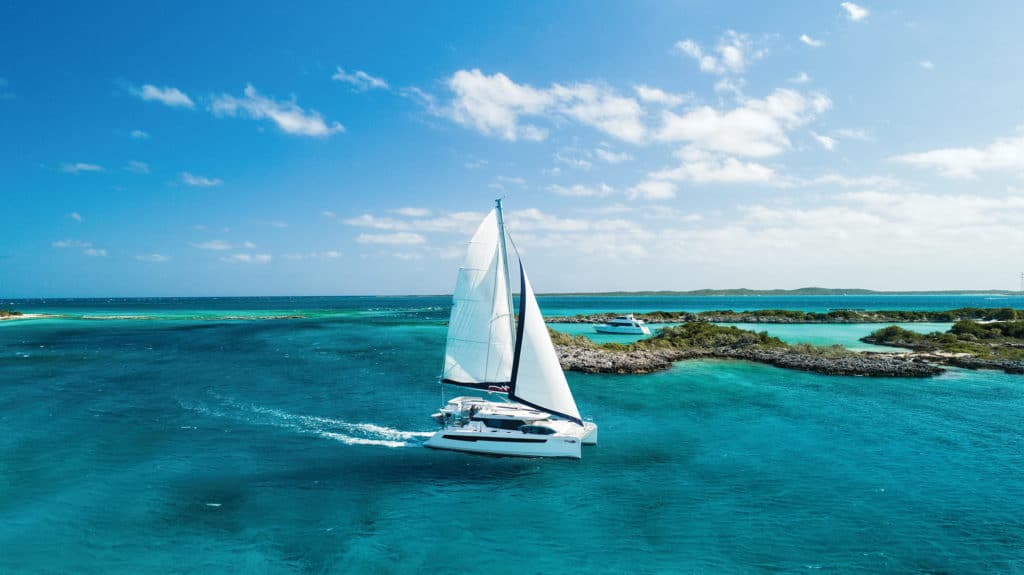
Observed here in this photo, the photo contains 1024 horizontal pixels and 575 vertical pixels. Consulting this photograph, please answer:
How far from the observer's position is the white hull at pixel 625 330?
91.4 metres

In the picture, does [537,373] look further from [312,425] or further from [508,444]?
[312,425]

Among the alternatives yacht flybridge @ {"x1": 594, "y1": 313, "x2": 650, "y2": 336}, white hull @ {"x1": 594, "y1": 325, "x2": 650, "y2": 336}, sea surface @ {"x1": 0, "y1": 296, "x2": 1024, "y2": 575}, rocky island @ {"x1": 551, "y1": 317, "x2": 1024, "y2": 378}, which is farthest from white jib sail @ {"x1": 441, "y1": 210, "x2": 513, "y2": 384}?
yacht flybridge @ {"x1": 594, "y1": 313, "x2": 650, "y2": 336}

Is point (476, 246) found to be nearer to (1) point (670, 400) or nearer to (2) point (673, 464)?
(2) point (673, 464)

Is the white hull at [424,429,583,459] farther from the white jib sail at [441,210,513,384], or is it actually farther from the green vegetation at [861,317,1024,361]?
the green vegetation at [861,317,1024,361]

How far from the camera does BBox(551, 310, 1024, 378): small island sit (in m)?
48.9

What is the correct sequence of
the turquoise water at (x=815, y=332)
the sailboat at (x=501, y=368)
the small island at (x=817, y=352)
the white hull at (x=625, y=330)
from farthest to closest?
the white hull at (x=625, y=330) → the turquoise water at (x=815, y=332) → the small island at (x=817, y=352) → the sailboat at (x=501, y=368)

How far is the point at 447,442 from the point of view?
87.3 ft

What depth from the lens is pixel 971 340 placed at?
64.6 meters

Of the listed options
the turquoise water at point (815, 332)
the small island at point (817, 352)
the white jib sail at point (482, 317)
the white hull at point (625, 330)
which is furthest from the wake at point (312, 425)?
the white hull at point (625, 330)

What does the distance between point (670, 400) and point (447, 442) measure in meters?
18.8

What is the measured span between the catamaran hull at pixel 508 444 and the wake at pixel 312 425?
8.68 feet

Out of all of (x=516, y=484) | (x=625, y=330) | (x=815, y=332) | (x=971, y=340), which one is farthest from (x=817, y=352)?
(x=516, y=484)

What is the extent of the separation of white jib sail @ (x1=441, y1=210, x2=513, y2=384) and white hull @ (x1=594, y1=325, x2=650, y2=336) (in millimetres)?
66959

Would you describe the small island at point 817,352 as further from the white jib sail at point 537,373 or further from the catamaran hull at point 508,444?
the catamaran hull at point 508,444
